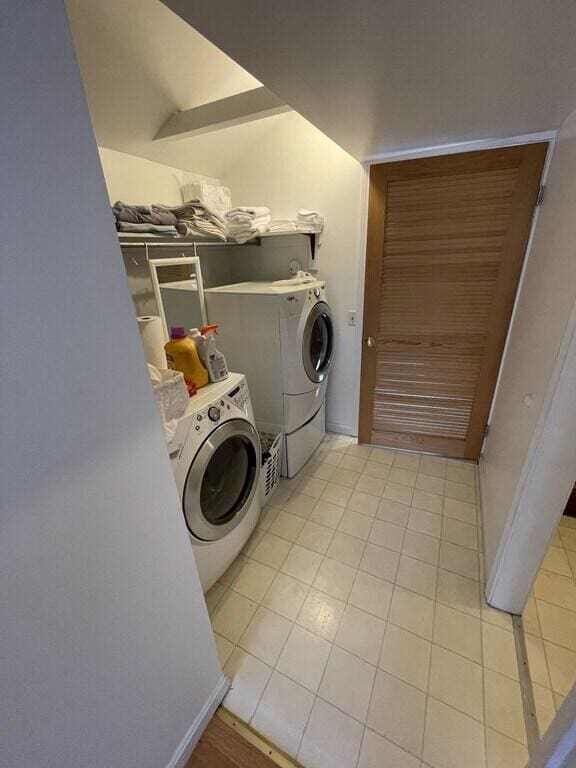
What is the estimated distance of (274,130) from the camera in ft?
6.79

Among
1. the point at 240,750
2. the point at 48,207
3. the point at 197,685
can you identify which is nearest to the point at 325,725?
the point at 240,750

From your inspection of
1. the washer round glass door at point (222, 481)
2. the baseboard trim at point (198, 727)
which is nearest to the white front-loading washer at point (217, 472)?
the washer round glass door at point (222, 481)

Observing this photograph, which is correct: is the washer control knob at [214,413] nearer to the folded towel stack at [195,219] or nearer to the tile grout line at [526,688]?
the folded towel stack at [195,219]

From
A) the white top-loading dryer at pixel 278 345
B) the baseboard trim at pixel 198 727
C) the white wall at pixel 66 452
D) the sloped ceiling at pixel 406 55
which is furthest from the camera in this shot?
the white top-loading dryer at pixel 278 345

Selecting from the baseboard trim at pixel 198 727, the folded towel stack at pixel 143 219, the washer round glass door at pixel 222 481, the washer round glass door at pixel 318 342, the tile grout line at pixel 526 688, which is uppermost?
the folded towel stack at pixel 143 219

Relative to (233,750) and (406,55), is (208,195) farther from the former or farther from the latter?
(233,750)

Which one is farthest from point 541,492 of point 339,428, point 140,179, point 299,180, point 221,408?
point 140,179

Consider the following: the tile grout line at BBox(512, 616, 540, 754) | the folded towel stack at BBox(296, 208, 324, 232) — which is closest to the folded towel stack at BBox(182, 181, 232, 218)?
the folded towel stack at BBox(296, 208, 324, 232)

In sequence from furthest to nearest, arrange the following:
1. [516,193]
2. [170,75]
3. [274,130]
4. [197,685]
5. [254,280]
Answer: [254,280]
[274,130]
[516,193]
[170,75]
[197,685]

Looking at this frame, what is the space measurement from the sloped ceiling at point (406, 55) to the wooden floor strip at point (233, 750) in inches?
78.7

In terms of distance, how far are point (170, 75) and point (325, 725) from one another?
2.63 meters

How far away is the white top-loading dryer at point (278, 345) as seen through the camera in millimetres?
1765

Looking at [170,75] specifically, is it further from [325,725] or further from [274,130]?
[325,725]

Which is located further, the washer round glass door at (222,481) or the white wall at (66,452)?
the washer round glass door at (222,481)
